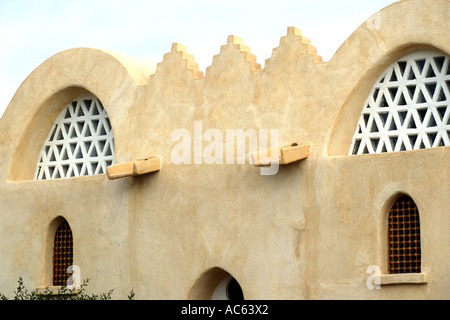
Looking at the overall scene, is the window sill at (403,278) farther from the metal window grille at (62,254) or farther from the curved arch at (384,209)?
the metal window grille at (62,254)

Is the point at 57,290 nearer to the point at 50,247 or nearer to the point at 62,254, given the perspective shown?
the point at 62,254

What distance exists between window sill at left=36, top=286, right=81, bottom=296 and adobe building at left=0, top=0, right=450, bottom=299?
0.78 feet

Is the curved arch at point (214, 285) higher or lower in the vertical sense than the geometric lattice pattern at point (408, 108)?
lower

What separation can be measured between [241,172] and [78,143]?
4213 millimetres

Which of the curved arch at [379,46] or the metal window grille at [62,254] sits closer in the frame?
the curved arch at [379,46]

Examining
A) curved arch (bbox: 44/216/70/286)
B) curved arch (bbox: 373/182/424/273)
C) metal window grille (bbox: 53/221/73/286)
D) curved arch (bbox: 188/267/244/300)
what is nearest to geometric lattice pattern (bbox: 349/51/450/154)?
curved arch (bbox: 373/182/424/273)

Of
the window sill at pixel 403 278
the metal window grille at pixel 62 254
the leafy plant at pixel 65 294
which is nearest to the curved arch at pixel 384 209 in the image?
the window sill at pixel 403 278

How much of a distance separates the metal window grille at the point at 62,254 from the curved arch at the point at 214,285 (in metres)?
3.12

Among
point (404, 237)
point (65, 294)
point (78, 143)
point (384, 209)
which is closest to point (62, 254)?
point (65, 294)

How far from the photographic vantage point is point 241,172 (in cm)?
1681

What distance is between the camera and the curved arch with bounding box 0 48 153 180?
744 inches

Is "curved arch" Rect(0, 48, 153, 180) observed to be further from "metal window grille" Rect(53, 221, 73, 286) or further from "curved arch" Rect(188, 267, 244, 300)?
"curved arch" Rect(188, 267, 244, 300)

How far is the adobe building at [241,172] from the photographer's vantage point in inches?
599

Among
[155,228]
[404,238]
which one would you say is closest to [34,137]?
[155,228]
